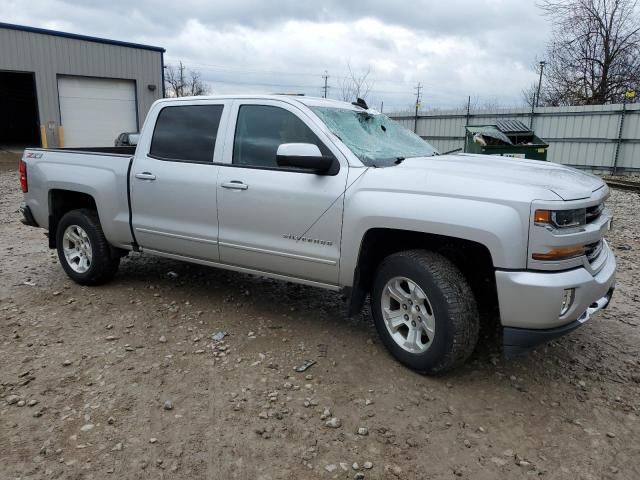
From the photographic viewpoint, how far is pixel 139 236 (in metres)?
4.87

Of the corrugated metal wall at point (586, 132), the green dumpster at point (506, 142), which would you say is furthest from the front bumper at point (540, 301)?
the corrugated metal wall at point (586, 132)

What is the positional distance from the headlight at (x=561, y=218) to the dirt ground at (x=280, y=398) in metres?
1.14

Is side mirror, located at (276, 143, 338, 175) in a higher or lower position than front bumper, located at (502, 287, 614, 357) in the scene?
higher

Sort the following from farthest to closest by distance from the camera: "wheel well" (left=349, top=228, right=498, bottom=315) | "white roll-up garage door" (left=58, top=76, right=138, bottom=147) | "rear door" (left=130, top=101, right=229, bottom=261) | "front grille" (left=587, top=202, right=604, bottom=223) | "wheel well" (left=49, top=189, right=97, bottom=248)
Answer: "white roll-up garage door" (left=58, top=76, right=138, bottom=147), "wheel well" (left=49, top=189, right=97, bottom=248), "rear door" (left=130, top=101, right=229, bottom=261), "wheel well" (left=349, top=228, right=498, bottom=315), "front grille" (left=587, top=202, right=604, bottom=223)

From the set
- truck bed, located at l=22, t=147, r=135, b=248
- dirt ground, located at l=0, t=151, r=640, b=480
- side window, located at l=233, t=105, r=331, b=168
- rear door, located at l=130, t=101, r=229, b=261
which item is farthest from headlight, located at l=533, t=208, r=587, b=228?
truck bed, located at l=22, t=147, r=135, b=248

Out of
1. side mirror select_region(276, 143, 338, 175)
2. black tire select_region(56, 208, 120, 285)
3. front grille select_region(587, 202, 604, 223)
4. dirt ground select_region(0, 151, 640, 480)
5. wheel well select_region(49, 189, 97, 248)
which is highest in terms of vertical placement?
side mirror select_region(276, 143, 338, 175)

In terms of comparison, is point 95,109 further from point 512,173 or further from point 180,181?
point 512,173

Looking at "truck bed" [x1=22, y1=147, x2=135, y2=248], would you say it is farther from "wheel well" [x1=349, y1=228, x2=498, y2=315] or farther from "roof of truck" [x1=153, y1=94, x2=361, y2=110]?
"wheel well" [x1=349, y1=228, x2=498, y2=315]

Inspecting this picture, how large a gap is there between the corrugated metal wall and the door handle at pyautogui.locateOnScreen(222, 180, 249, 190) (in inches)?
603

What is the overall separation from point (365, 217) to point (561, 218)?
1189 millimetres

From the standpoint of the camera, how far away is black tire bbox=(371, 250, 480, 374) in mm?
3227

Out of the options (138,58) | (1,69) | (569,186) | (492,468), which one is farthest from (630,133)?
(1,69)

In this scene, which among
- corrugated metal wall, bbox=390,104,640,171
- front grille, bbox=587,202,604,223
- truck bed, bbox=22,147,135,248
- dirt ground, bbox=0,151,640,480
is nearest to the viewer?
dirt ground, bbox=0,151,640,480

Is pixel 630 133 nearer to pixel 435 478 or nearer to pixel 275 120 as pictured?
pixel 275 120
